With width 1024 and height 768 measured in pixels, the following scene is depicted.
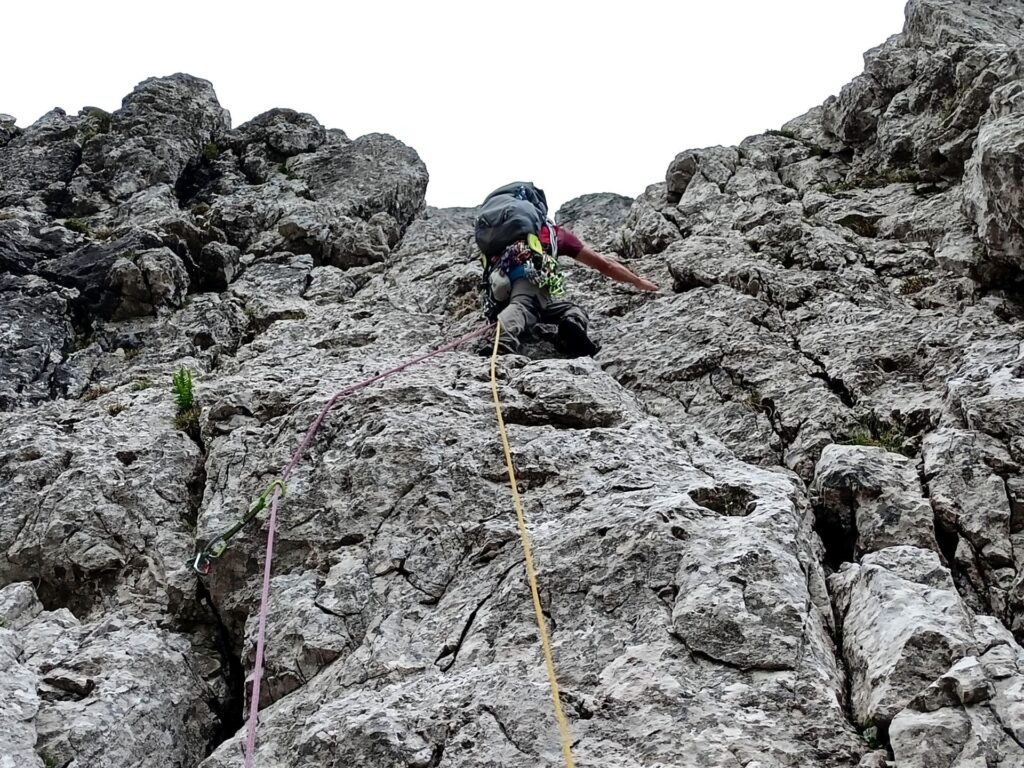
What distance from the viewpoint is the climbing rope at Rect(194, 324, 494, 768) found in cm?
552

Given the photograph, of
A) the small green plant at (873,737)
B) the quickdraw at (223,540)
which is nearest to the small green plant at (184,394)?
the quickdraw at (223,540)

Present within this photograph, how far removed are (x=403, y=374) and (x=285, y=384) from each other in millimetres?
1368

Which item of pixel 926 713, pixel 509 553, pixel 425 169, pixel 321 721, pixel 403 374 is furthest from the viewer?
pixel 425 169

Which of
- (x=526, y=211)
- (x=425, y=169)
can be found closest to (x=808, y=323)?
(x=526, y=211)

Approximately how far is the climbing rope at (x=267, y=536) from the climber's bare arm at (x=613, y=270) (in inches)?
127

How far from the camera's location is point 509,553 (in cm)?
633

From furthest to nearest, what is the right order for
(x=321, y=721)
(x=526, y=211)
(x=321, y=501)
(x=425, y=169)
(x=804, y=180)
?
(x=425, y=169), (x=804, y=180), (x=526, y=211), (x=321, y=501), (x=321, y=721)

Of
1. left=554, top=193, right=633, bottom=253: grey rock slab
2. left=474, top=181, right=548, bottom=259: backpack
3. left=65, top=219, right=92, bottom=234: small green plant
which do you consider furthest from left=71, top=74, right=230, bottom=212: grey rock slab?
left=474, top=181, right=548, bottom=259: backpack

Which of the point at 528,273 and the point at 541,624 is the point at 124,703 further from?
the point at 528,273

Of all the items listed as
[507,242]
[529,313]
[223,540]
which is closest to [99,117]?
[507,242]

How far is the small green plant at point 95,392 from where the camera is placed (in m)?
11.0

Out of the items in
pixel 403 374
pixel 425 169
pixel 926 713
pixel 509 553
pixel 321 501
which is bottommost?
pixel 926 713

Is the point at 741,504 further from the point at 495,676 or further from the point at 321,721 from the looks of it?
the point at 321,721

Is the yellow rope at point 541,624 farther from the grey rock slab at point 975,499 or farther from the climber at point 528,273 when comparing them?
the grey rock slab at point 975,499
